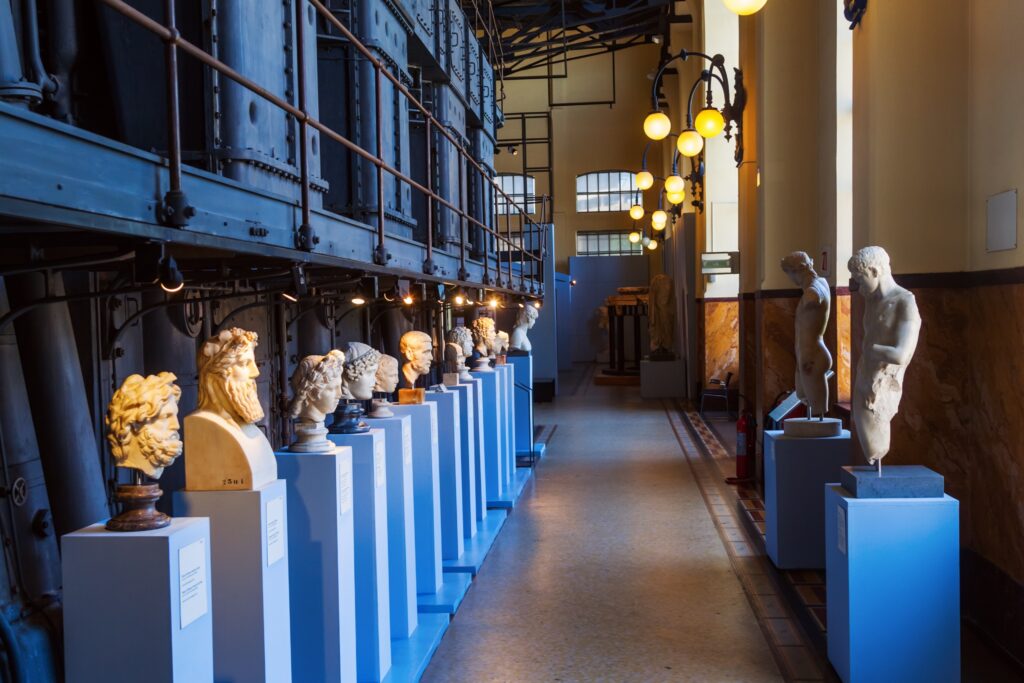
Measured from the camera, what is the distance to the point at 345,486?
15.3 ft

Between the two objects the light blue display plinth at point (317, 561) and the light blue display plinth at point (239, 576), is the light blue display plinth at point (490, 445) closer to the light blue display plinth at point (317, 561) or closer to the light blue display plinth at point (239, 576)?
the light blue display plinth at point (317, 561)

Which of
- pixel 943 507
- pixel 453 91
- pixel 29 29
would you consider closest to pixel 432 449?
pixel 943 507

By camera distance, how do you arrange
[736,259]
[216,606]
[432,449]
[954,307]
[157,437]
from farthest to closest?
[736,259]
[432,449]
[954,307]
[216,606]
[157,437]

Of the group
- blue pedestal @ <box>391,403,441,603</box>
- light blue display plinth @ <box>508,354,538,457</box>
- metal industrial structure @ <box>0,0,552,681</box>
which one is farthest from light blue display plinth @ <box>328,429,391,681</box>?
light blue display plinth @ <box>508,354,538,457</box>

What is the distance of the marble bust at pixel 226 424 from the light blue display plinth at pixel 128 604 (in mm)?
619

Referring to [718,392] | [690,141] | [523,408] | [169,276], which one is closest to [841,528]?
[169,276]

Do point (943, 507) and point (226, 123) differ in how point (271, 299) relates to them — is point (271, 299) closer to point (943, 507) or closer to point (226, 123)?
point (226, 123)

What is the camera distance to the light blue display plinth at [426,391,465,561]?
7.55 meters

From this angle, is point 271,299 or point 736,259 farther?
point 736,259

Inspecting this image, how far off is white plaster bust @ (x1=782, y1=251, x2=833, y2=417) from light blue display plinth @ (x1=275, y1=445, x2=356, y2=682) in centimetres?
422

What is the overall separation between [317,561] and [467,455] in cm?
397

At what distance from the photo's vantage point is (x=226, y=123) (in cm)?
448

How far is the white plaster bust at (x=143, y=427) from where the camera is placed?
10.8ft

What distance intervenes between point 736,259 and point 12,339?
1209cm
